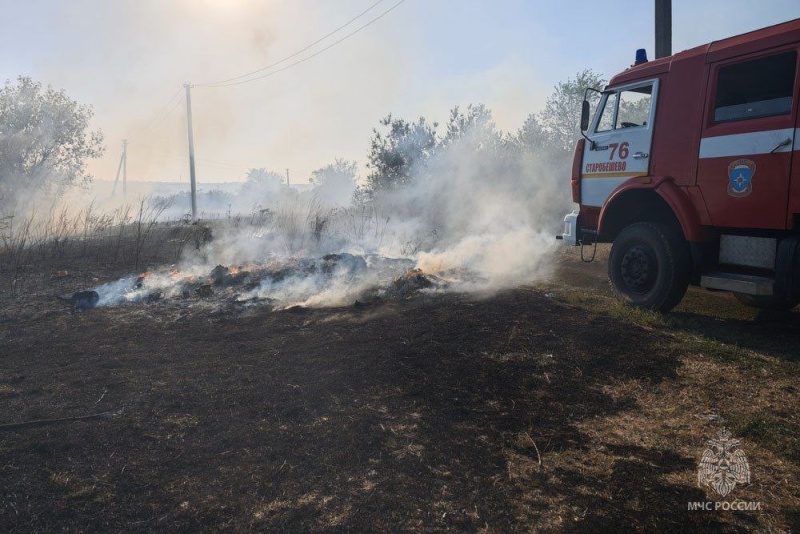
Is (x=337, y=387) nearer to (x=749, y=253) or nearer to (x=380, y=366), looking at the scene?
(x=380, y=366)

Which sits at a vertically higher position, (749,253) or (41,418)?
(749,253)

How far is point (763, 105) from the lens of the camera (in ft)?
16.8

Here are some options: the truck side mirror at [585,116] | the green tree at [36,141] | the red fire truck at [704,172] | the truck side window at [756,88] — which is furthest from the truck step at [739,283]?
the green tree at [36,141]

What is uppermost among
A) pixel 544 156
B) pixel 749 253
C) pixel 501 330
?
pixel 544 156

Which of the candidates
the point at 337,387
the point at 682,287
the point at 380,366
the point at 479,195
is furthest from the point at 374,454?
the point at 479,195

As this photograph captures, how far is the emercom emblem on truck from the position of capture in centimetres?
514

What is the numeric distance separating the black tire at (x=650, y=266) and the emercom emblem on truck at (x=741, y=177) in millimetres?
922

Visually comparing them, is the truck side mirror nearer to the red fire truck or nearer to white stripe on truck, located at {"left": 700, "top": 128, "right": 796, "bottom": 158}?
the red fire truck

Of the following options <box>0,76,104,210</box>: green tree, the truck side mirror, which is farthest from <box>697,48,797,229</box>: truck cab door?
<box>0,76,104,210</box>: green tree

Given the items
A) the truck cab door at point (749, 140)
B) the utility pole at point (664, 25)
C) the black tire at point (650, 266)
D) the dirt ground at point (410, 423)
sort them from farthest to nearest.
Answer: the utility pole at point (664, 25)
the black tire at point (650, 266)
the truck cab door at point (749, 140)
the dirt ground at point (410, 423)

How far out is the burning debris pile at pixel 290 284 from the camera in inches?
343

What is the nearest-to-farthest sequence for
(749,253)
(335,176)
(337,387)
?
(337,387), (749,253), (335,176)

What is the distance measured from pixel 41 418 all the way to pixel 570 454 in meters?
4.15

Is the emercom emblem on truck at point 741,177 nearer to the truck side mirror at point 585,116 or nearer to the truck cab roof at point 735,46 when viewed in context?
the truck cab roof at point 735,46
